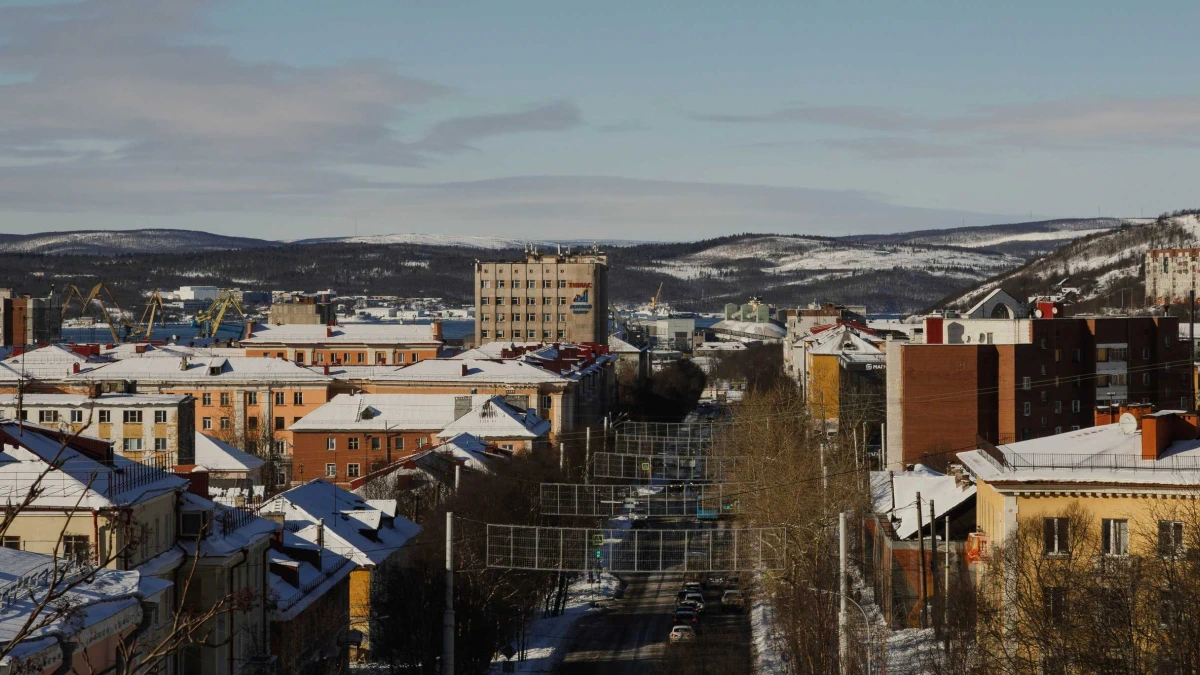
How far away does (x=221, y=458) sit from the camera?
61.5 metres

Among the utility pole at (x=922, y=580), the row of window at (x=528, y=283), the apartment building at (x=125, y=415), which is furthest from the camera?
the row of window at (x=528, y=283)

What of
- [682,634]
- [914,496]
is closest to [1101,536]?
[914,496]

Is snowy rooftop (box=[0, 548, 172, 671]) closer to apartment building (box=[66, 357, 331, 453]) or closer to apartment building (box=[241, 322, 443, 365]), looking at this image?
apartment building (box=[66, 357, 331, 453])

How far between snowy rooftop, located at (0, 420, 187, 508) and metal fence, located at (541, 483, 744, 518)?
18.5 metres

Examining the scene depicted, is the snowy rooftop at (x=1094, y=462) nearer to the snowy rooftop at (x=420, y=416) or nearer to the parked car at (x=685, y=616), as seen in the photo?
the parked car at (x=685, y=616)

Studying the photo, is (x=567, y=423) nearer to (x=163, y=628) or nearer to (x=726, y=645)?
(x=726, y=645)

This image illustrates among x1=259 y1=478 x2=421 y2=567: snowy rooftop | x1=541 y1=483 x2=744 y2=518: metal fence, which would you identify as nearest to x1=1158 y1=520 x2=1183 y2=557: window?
x1=541 y1=483 x2=744 y2=518: metal fence

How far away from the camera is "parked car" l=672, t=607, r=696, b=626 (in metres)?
47.4

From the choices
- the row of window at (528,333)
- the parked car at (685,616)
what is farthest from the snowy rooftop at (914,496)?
the row of window at (528,333)

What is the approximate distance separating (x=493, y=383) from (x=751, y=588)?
39.9 metres

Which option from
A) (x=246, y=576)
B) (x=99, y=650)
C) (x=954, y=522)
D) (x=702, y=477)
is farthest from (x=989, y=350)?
(x=99, y=650)

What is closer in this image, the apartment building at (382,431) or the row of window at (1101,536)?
the row of window at (1101,536)

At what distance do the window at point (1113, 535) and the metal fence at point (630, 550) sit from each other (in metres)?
8.46

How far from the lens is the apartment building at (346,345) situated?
5094 inches
